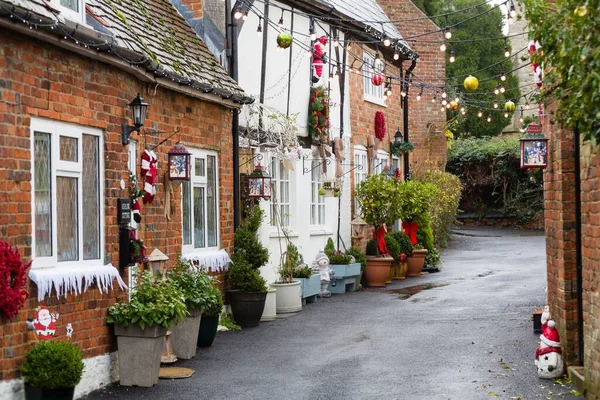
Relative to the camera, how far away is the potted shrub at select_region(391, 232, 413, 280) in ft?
71.3

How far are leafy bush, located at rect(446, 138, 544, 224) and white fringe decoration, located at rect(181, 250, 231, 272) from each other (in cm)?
2238

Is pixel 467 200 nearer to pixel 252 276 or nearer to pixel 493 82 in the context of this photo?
pixel 493 82

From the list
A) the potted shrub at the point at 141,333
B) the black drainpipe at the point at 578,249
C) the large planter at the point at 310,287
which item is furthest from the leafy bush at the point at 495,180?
the potted shrub at the point at 141,333

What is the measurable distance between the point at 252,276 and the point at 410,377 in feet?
14.9

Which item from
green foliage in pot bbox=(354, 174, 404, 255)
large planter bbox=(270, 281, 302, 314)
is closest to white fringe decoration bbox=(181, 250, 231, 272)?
large planter bbox=(270, 281, 302, 314)

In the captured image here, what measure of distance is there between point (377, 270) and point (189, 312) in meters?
9.14

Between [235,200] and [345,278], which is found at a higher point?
[235,200]

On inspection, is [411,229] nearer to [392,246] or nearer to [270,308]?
[392,246]

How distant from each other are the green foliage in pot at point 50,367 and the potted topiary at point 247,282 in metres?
5.88

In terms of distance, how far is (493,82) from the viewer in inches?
1662

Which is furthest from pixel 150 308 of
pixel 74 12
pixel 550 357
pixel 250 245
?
pixel 250 245

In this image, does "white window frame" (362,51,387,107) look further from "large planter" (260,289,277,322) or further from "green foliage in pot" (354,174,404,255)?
"large planter" (260,289,277,322)

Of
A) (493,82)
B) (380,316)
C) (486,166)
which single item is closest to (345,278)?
(380,316)

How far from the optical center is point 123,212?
34.3ft
